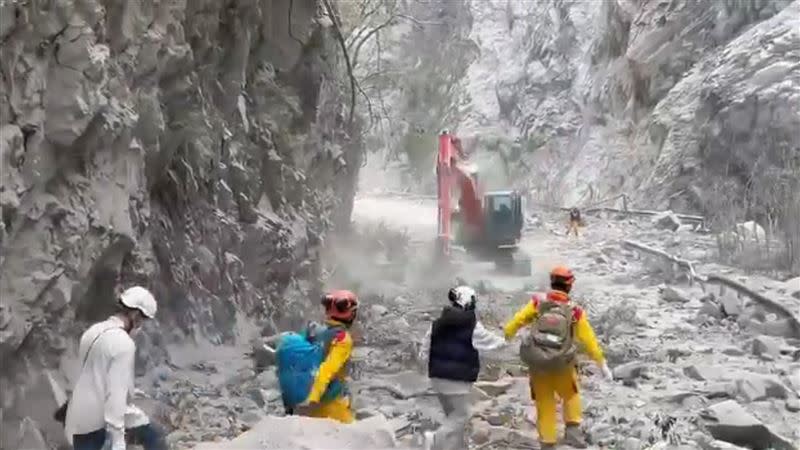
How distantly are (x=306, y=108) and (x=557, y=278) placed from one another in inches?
278

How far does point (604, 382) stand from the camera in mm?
9008

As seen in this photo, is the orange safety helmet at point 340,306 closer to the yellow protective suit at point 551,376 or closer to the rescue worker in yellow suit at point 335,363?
the rescue worker in yellow suit at point 335,363

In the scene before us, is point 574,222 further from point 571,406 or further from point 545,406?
point 545,406

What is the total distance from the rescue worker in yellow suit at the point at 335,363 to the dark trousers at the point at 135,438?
1.02 m

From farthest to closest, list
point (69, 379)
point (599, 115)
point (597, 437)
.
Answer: point (599, 115), point (597, 437), point (69, 379)

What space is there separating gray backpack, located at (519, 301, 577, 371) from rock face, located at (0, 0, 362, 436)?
9.90ft

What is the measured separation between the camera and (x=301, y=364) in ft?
19.3

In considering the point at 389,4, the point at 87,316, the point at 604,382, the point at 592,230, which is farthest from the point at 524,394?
the point at 389,4

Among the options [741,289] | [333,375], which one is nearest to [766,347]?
[741,289]

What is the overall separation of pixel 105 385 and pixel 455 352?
2438 mm

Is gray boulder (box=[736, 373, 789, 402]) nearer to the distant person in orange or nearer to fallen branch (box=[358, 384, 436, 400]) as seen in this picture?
fallen branch (box=[358, 384, 436, 400])

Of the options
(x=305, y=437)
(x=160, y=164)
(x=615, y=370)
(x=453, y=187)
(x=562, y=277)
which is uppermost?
(x=160, y=164)

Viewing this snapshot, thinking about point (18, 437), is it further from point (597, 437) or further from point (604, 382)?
point (604, 382)

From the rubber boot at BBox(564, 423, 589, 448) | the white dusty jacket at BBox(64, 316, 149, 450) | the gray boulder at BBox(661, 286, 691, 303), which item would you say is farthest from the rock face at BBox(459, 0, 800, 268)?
the white dusty jacket at BBox(64, 316, 149, 450)
